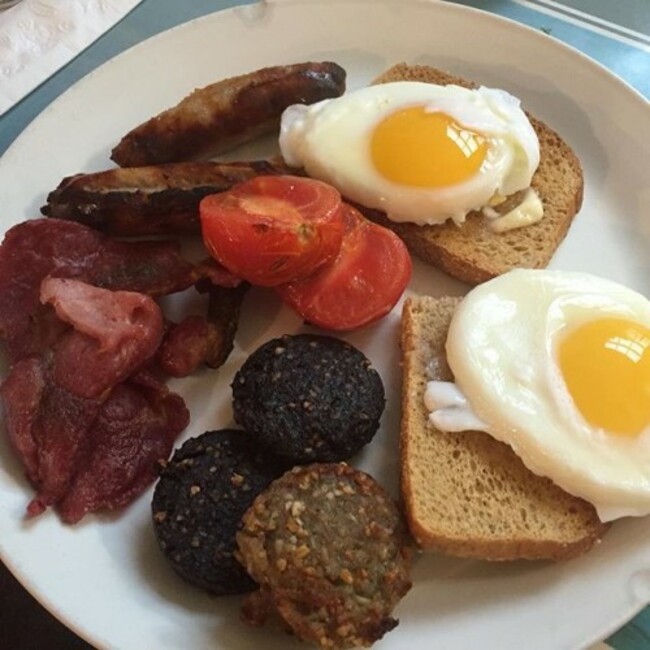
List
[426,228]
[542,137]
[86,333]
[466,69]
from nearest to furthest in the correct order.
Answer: [86,333], [426,228], [542,137], [466,69]

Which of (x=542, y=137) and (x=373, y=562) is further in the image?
(x=542, y=137)

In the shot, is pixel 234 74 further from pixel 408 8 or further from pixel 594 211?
pixel 594 211

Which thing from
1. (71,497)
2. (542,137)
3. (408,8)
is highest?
(408,8)

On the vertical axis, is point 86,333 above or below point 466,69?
below

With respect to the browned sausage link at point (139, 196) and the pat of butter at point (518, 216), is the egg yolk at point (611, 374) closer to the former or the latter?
the pat of butter at point (518, 216)

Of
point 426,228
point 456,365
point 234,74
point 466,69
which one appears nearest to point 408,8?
point 466,69

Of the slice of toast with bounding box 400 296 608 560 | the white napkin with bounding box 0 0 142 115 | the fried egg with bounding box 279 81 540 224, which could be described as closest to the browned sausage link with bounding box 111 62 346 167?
the fried egg with bounding box 279 81 540 224
